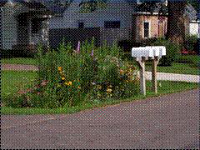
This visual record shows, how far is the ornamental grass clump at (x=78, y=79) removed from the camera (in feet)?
38.1

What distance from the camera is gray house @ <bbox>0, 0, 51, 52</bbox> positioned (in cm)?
3412

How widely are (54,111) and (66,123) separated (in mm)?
1277

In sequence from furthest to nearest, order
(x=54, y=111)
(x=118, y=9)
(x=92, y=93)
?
(x=118, y=9), (x=92, y=93), (x=54, y=111)

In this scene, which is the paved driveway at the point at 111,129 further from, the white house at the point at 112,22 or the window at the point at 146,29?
the window at the point at 146,29

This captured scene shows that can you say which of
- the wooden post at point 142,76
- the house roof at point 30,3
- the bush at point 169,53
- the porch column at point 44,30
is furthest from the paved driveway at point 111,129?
the porch column at point 44,30

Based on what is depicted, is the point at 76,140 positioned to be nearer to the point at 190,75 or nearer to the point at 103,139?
the point at 103,139

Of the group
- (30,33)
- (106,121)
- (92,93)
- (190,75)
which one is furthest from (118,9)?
(106,121)

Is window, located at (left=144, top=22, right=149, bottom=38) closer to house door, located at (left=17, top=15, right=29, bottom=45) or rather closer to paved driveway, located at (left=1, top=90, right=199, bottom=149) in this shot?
house door, located at (left=17, top=15, right=29, bottom=45)

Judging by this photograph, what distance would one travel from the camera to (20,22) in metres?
35.0

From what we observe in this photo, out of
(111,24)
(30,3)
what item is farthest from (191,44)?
(30,3)

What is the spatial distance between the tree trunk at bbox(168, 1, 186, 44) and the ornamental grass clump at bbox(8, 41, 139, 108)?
1917 cm

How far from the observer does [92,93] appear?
12.8m

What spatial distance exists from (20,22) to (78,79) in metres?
23.6

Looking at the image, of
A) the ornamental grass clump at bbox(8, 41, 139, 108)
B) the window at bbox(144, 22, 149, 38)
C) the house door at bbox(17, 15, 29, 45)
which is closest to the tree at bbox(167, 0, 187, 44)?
the house door at bbox(17, 15, 29, 45)
